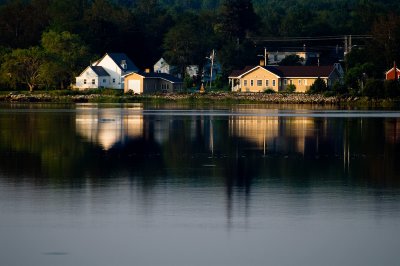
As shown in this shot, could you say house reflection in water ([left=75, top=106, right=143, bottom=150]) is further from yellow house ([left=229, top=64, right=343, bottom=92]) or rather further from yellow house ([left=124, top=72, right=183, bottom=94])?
yellow house ([left=124, top=72, right=183, bottom=94])

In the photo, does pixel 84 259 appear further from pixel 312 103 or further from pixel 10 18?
pixel 10 18

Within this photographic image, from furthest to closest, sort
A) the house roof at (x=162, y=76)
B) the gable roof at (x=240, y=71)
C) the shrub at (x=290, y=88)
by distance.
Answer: the house roof at (x=162, y=76)
the gable roof at (x=240, y=71)
the shrub at (x=290, y=88)

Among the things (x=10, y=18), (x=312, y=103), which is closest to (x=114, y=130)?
(x=312, y=103)

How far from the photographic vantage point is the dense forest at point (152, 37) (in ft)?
294

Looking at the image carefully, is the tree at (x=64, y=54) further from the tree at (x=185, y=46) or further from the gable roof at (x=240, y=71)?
the gable roof at (x=240, y=71)

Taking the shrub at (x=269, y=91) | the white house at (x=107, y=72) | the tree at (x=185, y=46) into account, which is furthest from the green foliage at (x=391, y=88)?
the white house at (x=107, y=72)

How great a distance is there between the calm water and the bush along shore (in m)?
49.3

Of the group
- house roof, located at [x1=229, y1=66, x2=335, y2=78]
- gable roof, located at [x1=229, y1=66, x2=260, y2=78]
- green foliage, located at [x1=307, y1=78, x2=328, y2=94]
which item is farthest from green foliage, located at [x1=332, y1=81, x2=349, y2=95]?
gable roof, located at [x1=229, y1=66, x2=260, y2=78]

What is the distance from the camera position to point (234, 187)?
18.5 metres

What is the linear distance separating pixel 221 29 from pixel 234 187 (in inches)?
3750

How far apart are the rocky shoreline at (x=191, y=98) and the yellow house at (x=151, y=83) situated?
427 cm

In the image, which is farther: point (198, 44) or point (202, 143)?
point (198, 44)

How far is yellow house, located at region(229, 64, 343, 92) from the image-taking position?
8731 centimetres

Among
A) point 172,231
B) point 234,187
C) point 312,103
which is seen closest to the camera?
point 172,231
